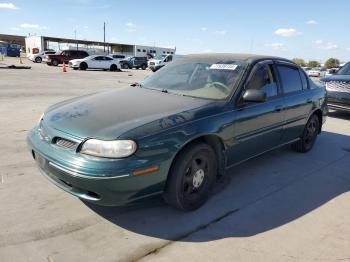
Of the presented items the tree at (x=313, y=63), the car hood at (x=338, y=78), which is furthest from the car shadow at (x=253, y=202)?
the tree at (x=313, y=63)

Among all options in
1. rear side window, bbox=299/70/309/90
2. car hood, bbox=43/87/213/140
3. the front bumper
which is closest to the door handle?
rear side window, bbox=299/70/309/90

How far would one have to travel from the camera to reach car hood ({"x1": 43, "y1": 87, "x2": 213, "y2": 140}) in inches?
120

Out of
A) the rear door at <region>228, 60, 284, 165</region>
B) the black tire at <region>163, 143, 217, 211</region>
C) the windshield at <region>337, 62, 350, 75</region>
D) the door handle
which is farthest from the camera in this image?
the windshield at <region>337, 62, 350, 75</region>

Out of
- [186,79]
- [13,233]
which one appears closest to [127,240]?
[13,233]

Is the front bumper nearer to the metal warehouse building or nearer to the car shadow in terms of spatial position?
the car shadow

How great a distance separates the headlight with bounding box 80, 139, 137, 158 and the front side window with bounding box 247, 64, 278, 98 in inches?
72.6

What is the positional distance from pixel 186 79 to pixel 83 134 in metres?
1.77

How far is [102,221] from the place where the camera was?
10.7ft

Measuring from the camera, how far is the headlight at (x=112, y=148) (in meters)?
2.86

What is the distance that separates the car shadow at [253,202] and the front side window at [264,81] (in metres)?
1.16

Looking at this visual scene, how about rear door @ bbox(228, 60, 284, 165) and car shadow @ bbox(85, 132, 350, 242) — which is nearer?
car shadow @ bbox(85, 132, 350, 242)

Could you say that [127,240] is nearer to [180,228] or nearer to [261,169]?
[180,228]

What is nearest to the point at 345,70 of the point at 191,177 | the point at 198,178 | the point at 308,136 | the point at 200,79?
the point at 308,136

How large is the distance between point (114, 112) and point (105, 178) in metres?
0.85
